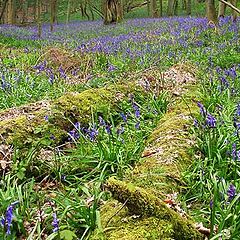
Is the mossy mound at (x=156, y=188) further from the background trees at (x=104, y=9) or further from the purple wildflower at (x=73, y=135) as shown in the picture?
the background trees at (x=104, y=9)

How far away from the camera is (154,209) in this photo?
2.44m

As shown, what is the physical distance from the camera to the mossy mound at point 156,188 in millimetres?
2408

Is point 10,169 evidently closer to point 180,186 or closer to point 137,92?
point 180,186

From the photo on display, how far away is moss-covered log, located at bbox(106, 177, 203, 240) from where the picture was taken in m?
2.41

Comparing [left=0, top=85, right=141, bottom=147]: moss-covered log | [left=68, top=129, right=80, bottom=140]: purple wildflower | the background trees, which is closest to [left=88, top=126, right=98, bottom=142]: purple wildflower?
[left=68, top=129, right=80, bottom=140]: purple wildflower

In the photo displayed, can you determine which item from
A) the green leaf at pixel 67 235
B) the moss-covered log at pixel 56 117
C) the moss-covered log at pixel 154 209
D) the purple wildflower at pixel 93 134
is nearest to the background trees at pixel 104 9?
the moss-covered log at pixel 56 117

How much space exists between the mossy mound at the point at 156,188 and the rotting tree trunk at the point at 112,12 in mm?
22119

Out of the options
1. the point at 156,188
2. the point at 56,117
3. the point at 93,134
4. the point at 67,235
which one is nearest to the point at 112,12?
the point at 56,117

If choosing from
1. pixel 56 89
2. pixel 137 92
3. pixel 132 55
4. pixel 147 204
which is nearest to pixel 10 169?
pixel 147 204

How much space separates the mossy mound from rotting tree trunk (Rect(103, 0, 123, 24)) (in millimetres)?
22119

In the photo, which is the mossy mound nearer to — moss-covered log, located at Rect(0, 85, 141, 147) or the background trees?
moss-covered log, located at Rect(0, 85, 141, 147)

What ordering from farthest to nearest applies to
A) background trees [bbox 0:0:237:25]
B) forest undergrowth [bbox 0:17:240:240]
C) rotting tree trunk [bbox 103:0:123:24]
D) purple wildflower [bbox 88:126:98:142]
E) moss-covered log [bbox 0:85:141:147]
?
rotting tree trunk [bbox 103:0:123:24], background trees [bbox 0:0:237:25], moss-covered log [bbox 0:85:141:147], purple wildflower [bbox 88:126:98:142], forest undergrowth [bbox 0:17:240:240]

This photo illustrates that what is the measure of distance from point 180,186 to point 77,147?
4.59 ft

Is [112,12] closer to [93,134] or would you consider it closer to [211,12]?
[211,12]
